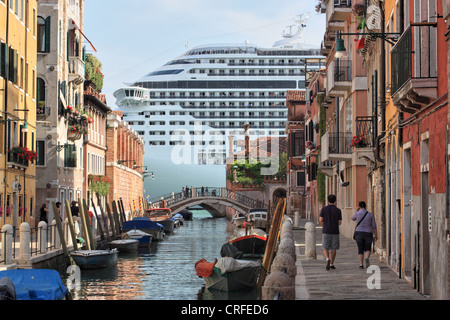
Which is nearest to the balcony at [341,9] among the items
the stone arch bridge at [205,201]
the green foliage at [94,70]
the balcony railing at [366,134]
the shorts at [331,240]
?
the balcony railing at [366,134]

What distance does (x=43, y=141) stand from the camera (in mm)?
33781

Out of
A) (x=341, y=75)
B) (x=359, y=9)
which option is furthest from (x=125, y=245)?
(x=359, y=9)

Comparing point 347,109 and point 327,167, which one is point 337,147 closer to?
point 347,109

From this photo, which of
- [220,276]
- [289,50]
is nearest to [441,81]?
[220,276]

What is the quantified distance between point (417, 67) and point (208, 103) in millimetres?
98566

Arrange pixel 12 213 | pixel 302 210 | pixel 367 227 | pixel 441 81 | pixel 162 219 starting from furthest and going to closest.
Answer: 1. pixel 302 210
2. pixel 162 219
3. pixel 12 213
4. pixel 367 227
5. pixel 441 81

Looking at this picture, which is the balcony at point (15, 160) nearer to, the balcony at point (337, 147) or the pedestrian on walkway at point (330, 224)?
the balcony at point (337, 147)

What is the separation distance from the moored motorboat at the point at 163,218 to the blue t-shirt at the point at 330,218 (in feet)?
106

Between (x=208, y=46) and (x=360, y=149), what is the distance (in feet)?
327

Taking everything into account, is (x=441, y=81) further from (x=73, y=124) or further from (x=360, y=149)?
(x=73, y=124)

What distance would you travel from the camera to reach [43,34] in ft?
111

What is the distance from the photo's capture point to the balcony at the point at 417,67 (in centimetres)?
1046

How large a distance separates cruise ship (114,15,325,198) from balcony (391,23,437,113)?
78458 millimetres

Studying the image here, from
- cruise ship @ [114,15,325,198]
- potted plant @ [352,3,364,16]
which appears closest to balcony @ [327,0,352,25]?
potted plant @ [352,3,364,16]
